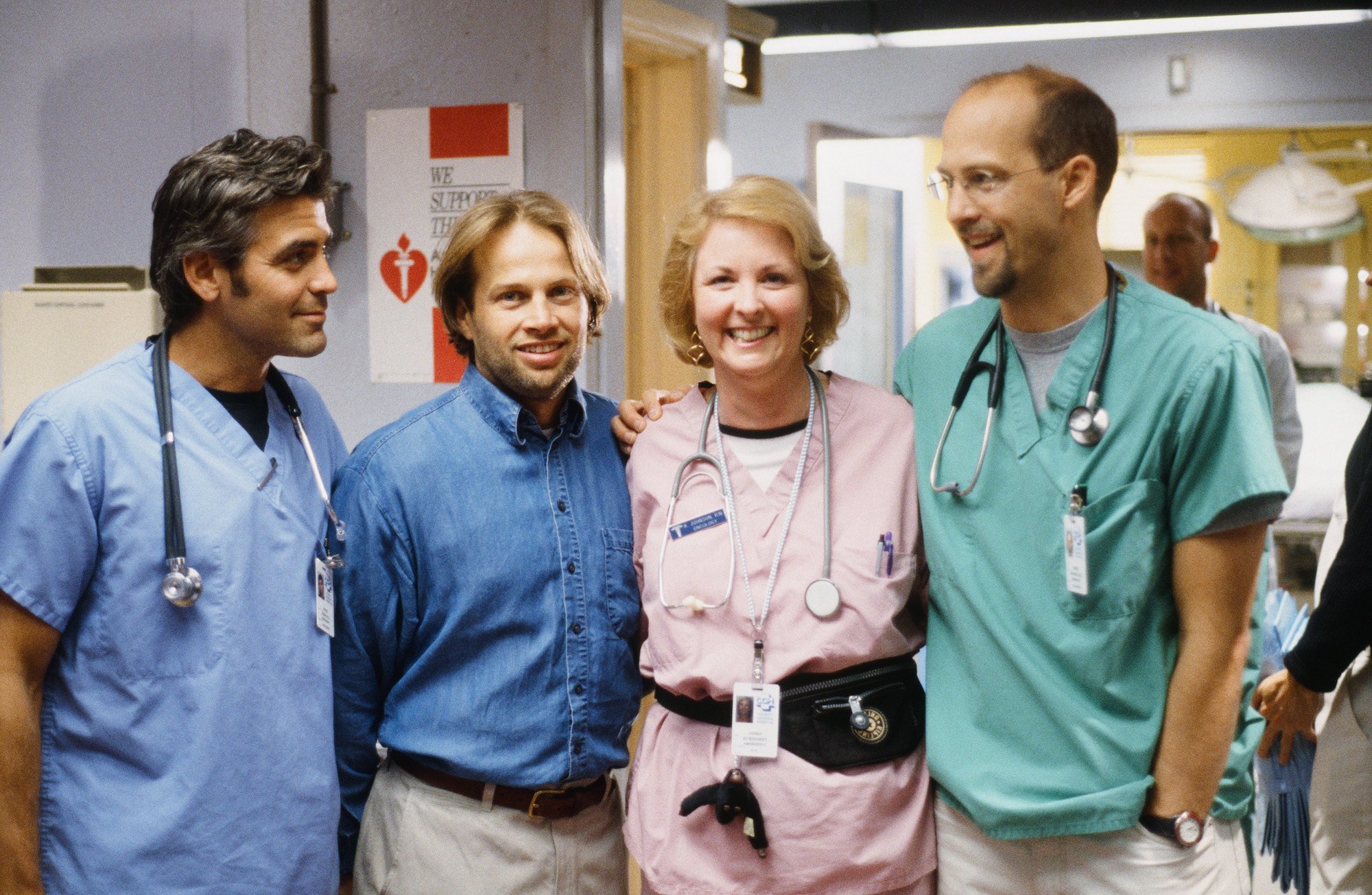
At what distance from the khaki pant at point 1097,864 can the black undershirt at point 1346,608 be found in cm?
58

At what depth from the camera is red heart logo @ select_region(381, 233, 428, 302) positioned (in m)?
3.08

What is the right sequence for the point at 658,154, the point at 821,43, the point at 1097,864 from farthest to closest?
1. the point at 821,43
2. the point at 658,154
3. the point at 1097,864

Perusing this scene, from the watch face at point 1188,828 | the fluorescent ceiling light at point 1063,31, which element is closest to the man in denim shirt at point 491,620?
the watch face at point 1188,828

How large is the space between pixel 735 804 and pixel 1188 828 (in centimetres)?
56

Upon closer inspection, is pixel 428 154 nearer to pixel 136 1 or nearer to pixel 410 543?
pixel 136 1

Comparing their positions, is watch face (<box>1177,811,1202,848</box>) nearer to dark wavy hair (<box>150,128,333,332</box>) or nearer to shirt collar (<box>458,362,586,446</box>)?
shirt collar (<box>458,362,586,446</box>)

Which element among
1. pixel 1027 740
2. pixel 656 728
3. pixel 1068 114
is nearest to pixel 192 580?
pixel 656 728

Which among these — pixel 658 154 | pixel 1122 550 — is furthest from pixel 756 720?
pixel 658 154

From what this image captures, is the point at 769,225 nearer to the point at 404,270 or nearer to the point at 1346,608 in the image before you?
the point at 1346,608

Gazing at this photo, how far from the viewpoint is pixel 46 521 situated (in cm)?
152

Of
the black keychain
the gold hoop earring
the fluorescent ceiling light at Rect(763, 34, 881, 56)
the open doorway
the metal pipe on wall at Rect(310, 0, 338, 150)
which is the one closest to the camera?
the black keychain

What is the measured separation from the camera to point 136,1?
3141 mm

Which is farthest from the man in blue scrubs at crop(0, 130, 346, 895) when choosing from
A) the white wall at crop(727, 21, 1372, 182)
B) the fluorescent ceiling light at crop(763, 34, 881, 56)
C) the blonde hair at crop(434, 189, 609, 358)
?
the white wall at crop(727, 21, 1372, 182)

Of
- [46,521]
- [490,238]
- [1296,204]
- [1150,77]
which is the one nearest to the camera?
[46,521]
